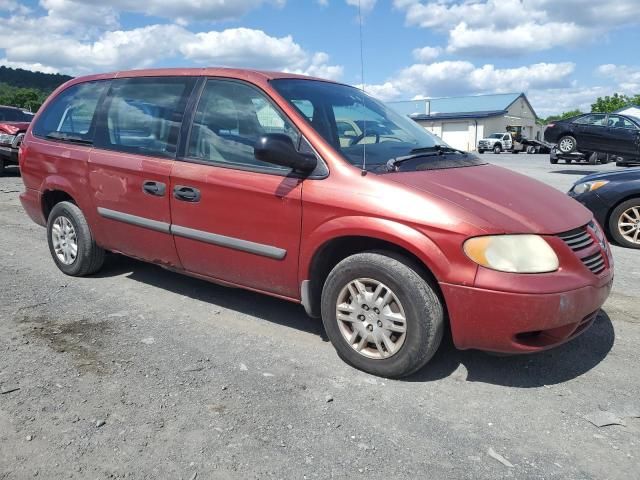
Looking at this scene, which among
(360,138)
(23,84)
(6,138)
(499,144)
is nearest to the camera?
(360,138)

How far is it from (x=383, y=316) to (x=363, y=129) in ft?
4.43

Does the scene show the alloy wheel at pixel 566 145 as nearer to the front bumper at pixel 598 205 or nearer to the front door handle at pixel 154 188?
the front bumper at pixel 598 205

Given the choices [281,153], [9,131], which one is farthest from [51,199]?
[9,131]

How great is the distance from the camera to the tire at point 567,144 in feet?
63.8

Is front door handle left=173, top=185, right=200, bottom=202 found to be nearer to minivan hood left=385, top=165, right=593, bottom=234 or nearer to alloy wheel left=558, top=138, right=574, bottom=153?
minivan hood left=385, top=165, right=593, bottom=234

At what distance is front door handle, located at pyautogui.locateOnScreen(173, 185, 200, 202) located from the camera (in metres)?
3.95

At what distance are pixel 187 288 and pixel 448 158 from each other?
251cm

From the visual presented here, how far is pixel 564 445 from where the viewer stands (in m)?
2.67

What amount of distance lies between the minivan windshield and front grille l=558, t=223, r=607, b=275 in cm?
92

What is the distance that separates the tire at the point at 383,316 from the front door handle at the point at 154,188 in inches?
58.8

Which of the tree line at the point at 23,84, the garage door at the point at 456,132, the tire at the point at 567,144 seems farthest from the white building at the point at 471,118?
the tree line at the point at 23,84

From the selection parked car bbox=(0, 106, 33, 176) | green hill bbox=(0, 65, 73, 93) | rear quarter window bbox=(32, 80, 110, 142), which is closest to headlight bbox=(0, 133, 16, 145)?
parked car bbox=(0, 106, 33, 176)

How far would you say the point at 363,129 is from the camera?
3.89 meters

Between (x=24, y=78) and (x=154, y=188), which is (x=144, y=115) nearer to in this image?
(x=154, y=188)
